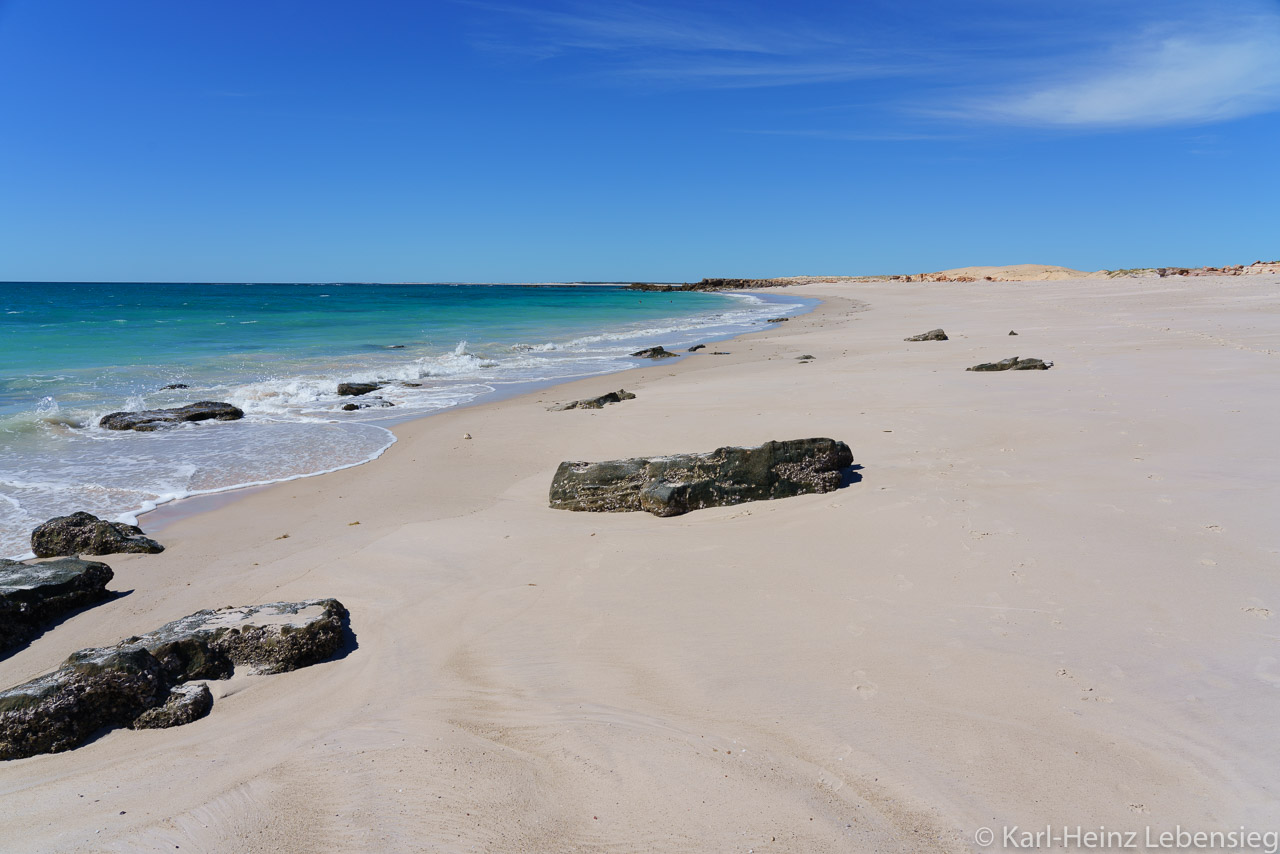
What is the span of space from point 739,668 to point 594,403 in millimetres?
7707

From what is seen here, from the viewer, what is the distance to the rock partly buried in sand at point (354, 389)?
47.1 feet

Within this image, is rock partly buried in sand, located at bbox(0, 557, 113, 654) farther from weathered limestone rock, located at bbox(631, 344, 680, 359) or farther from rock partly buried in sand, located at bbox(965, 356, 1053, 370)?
weathered limestone rock, located at bbox(631, 344, 680, 359)

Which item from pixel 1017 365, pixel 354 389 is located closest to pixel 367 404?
pixel 354 389

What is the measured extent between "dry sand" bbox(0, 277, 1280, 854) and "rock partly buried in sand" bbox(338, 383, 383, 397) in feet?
25.1

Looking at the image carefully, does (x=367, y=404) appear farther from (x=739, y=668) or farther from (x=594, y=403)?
(x=739, y=668)

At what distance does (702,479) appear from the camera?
5.81 m

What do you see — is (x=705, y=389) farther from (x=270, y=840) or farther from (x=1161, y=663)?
(x=270, y=840)

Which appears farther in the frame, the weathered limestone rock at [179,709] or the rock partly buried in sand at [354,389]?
the rock partly buried in sand at [354,389]

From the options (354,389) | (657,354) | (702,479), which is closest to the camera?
(702,479)

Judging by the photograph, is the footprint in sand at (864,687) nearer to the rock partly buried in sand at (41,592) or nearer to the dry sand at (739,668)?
the dry sand at (739,668)

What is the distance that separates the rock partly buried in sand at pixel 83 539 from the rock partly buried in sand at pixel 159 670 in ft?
6.93

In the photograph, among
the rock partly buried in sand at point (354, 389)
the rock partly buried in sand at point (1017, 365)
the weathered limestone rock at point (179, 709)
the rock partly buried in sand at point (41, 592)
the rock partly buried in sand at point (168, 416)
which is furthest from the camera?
the rock partly buried in sand at point (354, 389)

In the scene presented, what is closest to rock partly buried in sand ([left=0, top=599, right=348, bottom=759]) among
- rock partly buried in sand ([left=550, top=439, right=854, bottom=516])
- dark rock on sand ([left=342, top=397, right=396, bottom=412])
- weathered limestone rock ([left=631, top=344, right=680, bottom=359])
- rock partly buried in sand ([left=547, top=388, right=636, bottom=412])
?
rock partly buried in sand ([left=550, top=439, right=854, bottom=516])

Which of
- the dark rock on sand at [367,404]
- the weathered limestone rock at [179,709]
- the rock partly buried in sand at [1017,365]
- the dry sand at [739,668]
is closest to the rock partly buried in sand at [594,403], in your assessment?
the dry sand at [739,668]
